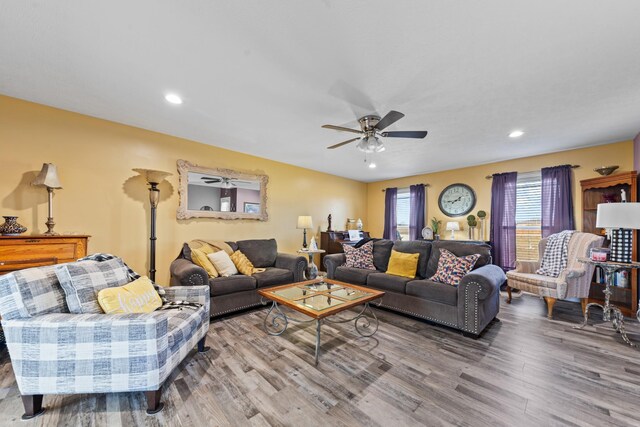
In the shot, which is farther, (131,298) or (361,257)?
(361,257)

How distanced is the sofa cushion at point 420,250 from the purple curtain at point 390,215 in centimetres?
270

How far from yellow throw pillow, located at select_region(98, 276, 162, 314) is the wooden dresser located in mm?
1046

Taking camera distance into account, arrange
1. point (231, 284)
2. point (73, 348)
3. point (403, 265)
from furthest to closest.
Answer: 1. point (403, 265)
2. point (231, 284)
3. point (73, 348)

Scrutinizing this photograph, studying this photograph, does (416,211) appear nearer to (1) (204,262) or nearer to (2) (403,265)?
(2) (403,265)

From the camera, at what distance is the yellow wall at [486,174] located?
150 inches

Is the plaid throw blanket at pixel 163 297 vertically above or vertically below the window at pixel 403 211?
below

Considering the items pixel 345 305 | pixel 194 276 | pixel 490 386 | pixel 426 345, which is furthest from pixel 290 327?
pixel 490 386

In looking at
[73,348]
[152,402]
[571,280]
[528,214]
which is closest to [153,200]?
[73,348]

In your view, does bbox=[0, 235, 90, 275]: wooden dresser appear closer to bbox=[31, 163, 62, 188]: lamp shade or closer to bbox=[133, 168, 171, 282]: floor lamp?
bbox=[31, 163, 62, 188]: lamp shade

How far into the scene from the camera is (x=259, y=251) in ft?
13.6

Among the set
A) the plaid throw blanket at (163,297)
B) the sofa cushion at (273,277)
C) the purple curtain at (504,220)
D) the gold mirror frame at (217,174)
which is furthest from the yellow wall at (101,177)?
the purple curtain at (504,220)

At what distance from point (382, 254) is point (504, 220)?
273 centimetres

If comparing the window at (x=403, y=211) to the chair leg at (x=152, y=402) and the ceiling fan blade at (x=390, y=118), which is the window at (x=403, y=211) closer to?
the ceiling fan blade at (x=390, y=118)

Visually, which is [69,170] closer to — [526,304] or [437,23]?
Result: [437,23]
